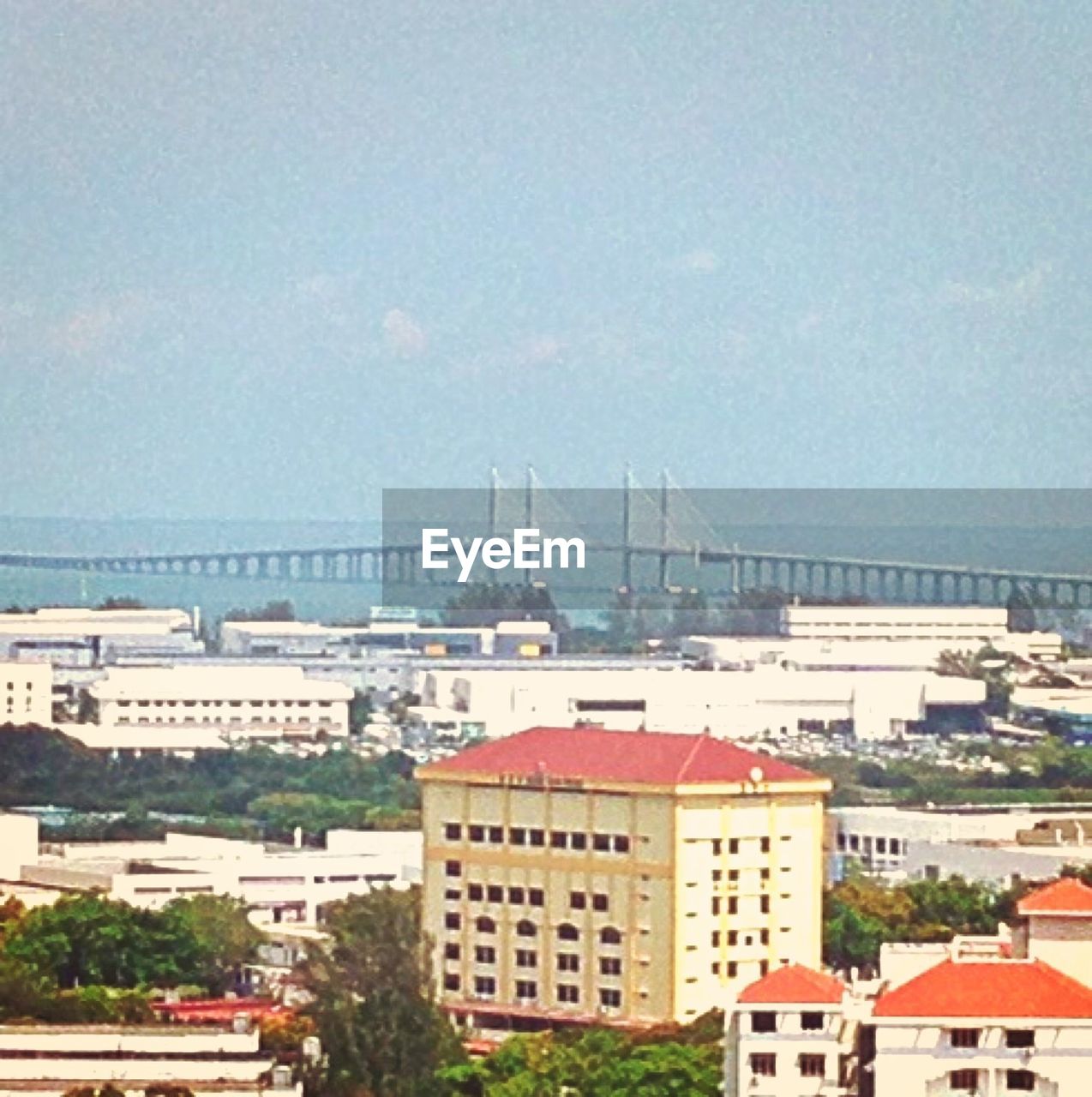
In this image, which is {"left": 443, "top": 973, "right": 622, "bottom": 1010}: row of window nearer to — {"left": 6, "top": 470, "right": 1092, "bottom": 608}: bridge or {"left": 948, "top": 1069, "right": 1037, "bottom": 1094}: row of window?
{"left": 948, "top": 1069, "right": 1037, "bottom": 1094}: row of window

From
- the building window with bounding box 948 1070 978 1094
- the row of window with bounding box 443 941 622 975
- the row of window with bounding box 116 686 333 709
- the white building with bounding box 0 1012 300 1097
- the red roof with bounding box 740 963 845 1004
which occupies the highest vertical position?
the row of window with bounding box 116 686 333 709

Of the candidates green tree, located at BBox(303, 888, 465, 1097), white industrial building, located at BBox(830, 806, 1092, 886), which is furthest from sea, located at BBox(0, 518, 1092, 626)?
green tree, located at BBox(303, 888, 465, 1097)

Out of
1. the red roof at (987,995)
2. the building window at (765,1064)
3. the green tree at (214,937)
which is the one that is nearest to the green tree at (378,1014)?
the green tree at (214,937)

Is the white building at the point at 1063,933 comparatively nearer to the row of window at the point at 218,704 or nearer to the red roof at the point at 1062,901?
the red roof at the point at 1062,901

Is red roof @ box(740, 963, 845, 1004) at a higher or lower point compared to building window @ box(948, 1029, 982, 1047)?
higher

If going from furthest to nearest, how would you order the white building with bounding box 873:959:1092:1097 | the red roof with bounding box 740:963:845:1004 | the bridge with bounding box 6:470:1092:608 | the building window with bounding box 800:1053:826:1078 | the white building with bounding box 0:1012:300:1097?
the bridge with bounding box 6:470:1092:608, the white building with bounding box 0:1012:300:1097, the red roof with bounding box 740:963:845:1004, the building window with bounding box 800:1053:826:1078, the white building with bounding box 873:959:1092:1097

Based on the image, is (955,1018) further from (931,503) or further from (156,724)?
(931,503)

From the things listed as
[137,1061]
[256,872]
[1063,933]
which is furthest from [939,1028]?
[256,872]
